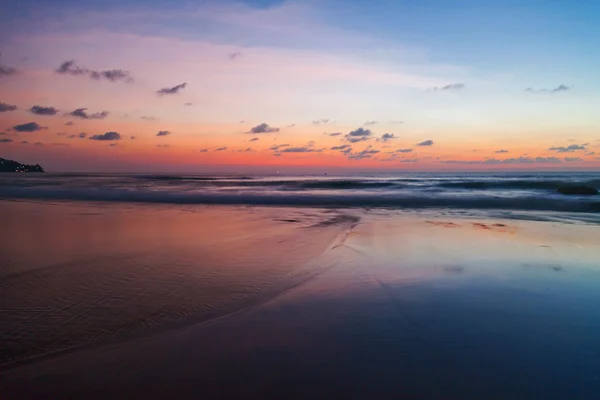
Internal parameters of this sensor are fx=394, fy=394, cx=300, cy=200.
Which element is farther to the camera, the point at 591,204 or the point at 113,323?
the point at 591,204

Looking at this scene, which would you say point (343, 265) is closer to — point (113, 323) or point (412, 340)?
point (412, 340)

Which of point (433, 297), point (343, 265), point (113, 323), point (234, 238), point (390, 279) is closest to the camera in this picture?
point (113, 323)

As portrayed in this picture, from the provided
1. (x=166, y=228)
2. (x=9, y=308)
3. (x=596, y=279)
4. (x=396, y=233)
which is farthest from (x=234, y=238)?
(x=596, y=279)

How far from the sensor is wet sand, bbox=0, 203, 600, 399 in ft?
10.0

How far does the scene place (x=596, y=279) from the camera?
19.9 feet

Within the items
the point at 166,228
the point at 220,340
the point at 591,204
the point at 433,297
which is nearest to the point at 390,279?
the point at 433,297

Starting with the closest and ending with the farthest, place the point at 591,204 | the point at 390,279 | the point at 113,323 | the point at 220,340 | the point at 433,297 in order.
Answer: the point at 220,340, the point at 113,323, the point at 433,297, the point at 390,279, the point at 591,204

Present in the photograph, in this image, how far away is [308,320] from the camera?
432cm

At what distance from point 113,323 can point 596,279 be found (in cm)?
681

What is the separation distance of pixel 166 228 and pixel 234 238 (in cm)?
282

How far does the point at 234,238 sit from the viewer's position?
31.3 ft

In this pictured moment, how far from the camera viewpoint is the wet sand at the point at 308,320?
3049mm

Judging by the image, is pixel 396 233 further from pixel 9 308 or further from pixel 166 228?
pixel 9 308

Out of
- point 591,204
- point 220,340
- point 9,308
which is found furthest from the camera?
point 591,204
